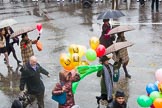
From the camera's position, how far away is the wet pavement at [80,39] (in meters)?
10.6

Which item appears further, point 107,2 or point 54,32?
point 107,2

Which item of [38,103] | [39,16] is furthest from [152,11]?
[38,103]

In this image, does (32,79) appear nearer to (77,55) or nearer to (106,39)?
(77,55)

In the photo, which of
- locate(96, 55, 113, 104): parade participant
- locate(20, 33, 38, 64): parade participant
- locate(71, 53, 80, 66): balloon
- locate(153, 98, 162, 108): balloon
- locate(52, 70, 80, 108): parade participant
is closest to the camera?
locate(153, 98, 162, 108): balloon

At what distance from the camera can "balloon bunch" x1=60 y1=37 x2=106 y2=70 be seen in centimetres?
809

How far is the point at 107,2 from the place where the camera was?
2798 centimetres

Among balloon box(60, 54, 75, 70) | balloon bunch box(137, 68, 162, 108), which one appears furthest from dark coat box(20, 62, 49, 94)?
balloon bunch box(137, 68, 162, 108)

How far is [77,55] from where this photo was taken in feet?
28.0

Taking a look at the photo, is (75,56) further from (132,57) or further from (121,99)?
(132,57)

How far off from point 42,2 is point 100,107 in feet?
68.5

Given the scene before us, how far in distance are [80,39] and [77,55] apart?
26.0 ft

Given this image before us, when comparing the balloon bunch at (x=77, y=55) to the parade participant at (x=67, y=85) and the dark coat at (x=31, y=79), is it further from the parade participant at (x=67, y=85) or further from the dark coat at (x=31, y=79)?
the dark coat at (x=31, y=79)

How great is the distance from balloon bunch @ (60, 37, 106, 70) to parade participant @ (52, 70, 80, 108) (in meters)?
0.24

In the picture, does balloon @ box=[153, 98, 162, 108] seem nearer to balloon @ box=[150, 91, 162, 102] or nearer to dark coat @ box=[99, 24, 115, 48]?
balloon @ box=[150, 91, 162, 102]
